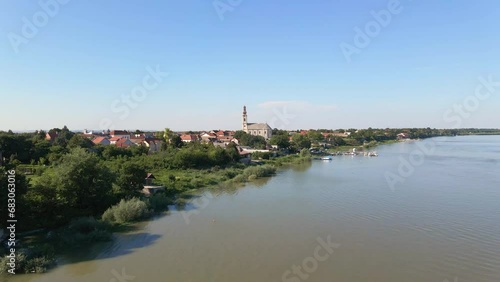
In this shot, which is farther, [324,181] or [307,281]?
[324,181]

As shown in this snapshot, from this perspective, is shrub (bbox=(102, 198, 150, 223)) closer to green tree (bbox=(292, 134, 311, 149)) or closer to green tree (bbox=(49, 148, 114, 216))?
green tree (bbox=(49, 148, 114, 216))

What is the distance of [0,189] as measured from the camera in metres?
9.70

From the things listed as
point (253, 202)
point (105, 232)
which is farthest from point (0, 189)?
point (253, 202)

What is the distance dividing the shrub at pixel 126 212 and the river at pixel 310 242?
60 centimetres

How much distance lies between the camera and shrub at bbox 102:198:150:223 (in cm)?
1230

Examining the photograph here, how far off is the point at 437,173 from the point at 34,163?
102 feet

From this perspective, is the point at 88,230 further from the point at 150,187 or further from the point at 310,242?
the point at 310,242

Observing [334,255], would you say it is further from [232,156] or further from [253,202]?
[232,156]

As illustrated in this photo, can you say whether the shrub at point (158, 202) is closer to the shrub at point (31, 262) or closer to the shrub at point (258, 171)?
the shrub at point (31, 262)

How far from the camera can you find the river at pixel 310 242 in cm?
834

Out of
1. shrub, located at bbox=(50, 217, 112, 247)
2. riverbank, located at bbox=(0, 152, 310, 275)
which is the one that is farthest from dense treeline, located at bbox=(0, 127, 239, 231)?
shrub, located at bbox=(50, 217, 112, 247)

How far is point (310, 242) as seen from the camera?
10.5m

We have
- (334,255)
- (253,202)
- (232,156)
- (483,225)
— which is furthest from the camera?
(232,156)

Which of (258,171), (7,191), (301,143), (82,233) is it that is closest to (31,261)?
(82,233)
